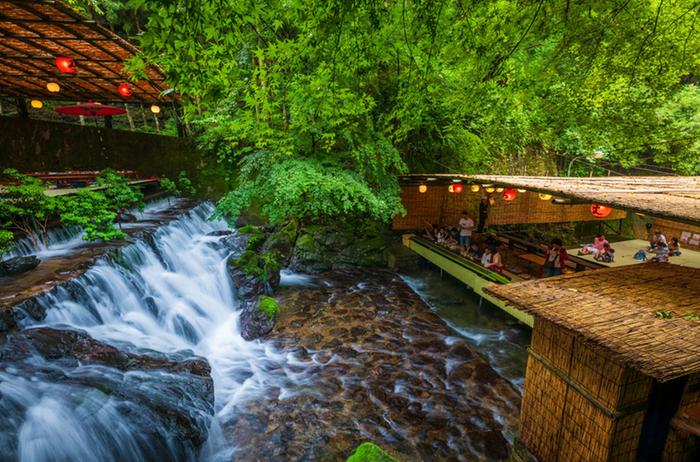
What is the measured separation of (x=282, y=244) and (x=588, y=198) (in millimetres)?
11247

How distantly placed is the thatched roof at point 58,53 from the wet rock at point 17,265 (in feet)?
17.8

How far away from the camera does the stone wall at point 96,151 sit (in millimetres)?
13383

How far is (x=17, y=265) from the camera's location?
855cm

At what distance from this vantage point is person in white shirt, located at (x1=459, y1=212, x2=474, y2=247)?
13.8 m

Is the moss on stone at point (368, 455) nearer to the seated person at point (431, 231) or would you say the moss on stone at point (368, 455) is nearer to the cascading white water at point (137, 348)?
the cascading white water at point (137, 348)

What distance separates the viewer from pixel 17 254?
9.41 meters

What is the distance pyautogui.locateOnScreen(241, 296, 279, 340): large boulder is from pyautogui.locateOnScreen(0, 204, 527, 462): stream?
29 cm

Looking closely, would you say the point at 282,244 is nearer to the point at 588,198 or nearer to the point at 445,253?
the point at 445,253

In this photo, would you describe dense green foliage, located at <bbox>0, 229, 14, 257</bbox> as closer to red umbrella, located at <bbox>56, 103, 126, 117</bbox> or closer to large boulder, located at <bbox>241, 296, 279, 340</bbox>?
large boulder, located at <bbox>241, 296, 279, 340</bbox>

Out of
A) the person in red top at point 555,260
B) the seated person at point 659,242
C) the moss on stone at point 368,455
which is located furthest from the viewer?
the seated person at point 659,242

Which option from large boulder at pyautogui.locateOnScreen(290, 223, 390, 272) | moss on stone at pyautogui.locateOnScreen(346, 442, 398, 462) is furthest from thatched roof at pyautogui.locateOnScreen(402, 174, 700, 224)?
large boulder at pyautogui.locateOnScreen(290, 223, 390, 272)

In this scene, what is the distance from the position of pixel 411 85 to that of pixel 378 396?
756 cm

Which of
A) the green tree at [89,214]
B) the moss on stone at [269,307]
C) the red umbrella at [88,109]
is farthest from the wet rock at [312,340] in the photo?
the red umbrella at [88,109]

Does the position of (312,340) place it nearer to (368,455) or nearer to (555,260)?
(368,455)
